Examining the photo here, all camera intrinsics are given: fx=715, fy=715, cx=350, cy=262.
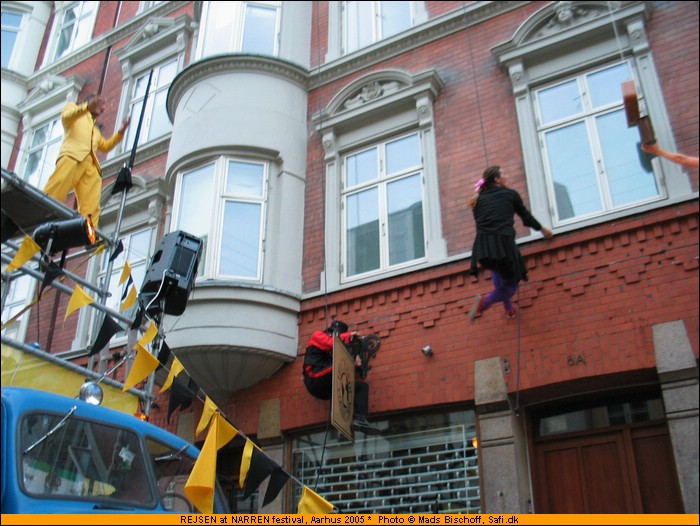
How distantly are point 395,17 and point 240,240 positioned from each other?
4.32 meters

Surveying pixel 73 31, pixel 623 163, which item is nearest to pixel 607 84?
pixel 623 163

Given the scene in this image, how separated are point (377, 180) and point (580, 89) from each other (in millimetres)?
2781

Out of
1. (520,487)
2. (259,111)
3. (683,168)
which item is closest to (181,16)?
(259,111)

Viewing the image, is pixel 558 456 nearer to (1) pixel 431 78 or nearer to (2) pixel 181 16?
(1) pixel 431 78

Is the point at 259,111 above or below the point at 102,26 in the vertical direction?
below

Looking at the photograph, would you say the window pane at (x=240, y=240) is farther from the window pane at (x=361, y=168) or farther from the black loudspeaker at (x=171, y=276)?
the black loudspeaker at (x=171, y=276)

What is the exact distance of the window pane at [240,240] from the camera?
30.6 ft

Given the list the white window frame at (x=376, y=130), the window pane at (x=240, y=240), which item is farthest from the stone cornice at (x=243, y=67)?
the window pane at (x=240, y=240)

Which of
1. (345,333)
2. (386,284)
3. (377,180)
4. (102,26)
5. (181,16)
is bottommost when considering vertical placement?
(345,333)

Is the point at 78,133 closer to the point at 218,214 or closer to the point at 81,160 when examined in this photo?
the point at 81,160

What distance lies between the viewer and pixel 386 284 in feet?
28.0

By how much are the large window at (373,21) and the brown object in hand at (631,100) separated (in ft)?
14.6

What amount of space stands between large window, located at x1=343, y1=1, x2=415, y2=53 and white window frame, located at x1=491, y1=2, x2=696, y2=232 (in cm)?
232

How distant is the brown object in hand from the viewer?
6891 mm
